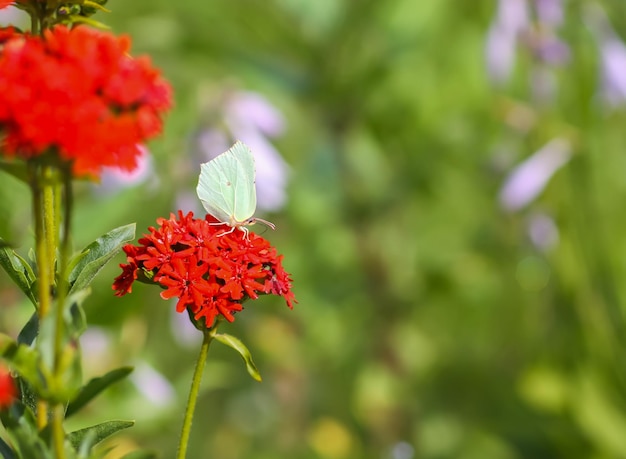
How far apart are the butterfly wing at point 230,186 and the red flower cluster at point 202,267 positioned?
9cm

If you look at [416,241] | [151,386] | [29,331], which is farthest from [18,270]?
[416,241]

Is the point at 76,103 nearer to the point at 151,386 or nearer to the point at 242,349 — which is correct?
the point at 242,349

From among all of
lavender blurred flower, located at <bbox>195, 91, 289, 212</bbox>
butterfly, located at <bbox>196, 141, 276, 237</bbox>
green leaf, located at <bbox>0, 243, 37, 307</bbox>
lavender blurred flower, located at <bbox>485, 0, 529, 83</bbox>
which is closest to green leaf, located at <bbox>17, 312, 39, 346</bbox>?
green leaf, located at <bbox>0, 243, 37, 307</bbox>

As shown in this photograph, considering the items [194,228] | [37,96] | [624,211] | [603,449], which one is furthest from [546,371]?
[37,96]

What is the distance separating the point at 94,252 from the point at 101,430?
7cm

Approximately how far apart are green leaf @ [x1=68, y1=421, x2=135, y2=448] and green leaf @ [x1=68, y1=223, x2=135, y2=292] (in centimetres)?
5

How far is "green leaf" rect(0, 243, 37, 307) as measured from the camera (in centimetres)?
37

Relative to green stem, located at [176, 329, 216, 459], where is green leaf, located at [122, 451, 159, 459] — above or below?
below

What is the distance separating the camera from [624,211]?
1343mm

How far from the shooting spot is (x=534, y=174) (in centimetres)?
125

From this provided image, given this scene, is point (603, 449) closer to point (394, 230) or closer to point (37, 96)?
point (394, 230)

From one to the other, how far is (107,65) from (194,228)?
9cm

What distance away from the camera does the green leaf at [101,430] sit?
0.37m

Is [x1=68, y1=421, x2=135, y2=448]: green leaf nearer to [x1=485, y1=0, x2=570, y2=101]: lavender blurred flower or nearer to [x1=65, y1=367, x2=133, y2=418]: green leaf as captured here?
[x1=65, y1=367, x2=133, y2=418]: green leaf
